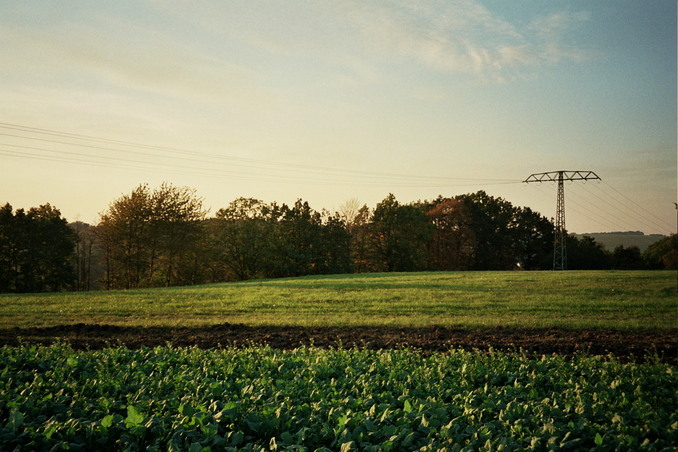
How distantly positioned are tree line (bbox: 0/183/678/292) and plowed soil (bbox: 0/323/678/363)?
97.0 ft

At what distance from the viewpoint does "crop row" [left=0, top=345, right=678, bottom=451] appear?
13.7ft

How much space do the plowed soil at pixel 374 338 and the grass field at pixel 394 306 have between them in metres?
1.08

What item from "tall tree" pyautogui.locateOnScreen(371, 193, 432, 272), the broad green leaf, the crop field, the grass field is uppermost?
"tall tree" pyautogui.locateOnScreen(371, 193, 432, 272)

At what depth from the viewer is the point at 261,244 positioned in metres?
48.7

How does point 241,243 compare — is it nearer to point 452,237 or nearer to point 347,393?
point 452,237

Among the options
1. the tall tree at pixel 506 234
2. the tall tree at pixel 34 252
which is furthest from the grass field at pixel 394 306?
the tall tree at pixel 506 234

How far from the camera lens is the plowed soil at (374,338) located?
10.3 m

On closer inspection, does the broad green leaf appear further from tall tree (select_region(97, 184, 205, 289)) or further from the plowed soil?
tall tree (select_region(97, 184, 205, 289))

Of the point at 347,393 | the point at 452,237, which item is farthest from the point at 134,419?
the point at 452,237

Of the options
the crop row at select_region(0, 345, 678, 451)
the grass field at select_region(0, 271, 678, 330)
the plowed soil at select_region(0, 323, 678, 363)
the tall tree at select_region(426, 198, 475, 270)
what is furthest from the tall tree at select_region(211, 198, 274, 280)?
the crop row at select_region(0, 345, 678, 451)

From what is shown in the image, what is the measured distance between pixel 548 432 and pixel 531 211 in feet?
250

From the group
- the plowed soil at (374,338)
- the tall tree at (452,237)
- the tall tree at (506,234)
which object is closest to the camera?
the plowed soil at (374,338)

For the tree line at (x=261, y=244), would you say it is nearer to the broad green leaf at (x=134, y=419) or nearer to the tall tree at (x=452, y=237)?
the tall tree at (x=452, y=237)

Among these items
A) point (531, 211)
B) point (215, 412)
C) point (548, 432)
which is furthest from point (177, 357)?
point (531, 211)
